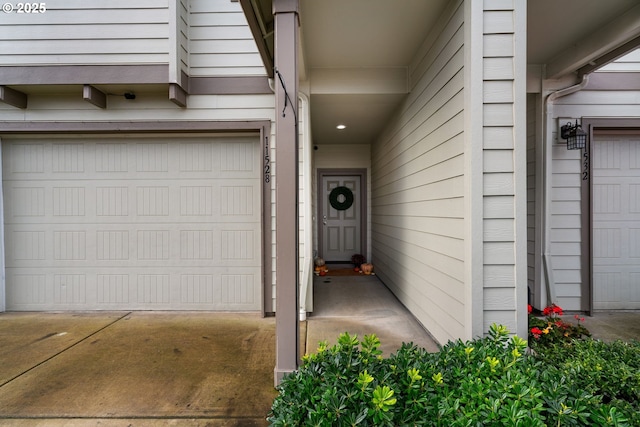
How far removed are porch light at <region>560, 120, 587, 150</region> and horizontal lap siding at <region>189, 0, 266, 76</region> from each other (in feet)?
10.6

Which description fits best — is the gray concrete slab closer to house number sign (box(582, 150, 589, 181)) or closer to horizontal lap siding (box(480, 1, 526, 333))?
horizontal lap siding (box(480, 1, 526, 333))

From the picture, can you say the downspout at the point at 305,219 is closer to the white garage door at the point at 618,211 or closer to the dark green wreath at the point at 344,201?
the dark green wreath at the point at 344,201

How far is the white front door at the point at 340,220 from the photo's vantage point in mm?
6023

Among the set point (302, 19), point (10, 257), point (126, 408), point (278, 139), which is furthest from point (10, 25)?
point (126, 408)

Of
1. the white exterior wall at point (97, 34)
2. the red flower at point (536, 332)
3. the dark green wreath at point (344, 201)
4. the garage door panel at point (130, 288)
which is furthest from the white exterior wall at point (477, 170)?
the dark green wreath at point (344, 201)

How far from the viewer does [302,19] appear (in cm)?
240

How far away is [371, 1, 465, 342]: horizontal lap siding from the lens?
2.17 metres

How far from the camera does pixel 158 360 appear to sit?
243 cm

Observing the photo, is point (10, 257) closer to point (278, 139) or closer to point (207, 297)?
point (207, 297)

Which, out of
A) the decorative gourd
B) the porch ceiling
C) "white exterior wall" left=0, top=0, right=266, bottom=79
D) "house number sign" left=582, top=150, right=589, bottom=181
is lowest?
the decorative gourd

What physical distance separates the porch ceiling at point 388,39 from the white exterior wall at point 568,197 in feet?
1.57

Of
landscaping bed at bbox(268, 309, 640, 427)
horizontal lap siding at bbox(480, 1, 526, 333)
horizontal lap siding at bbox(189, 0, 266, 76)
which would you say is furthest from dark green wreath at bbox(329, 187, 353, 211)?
landscaping bed at bbox(268, 309, 640, 427)

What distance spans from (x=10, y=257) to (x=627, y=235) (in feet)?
23.1

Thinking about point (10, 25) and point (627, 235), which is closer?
point (10, 25)
